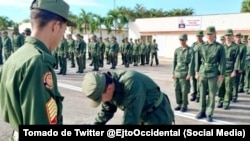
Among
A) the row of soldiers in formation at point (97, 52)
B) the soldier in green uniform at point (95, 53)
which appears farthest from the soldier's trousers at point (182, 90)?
the soldier in green uniform at point (95, 53)

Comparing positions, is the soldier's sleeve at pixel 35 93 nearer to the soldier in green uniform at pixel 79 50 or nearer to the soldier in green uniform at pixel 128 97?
A: the soldier in green uniform at pixel 128 97

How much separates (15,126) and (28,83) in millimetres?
375

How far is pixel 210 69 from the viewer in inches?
250

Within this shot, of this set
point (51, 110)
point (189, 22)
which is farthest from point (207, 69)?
point (189, 22)

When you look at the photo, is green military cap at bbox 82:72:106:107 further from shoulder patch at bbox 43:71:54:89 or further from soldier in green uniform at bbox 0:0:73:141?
shoulder patch at bbox 43:71:54:89

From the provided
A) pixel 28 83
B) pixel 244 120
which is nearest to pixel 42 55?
pixel 28 83

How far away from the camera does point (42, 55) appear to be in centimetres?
172

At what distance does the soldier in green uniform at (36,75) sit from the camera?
1.63 metres

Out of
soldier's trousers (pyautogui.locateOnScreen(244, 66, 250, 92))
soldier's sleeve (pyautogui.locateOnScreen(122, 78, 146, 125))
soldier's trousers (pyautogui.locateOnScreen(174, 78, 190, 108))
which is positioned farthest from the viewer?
soldier's trousers (pyautogui.locateOnScreen(244, 66, 250, 92))

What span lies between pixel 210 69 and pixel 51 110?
203 inches

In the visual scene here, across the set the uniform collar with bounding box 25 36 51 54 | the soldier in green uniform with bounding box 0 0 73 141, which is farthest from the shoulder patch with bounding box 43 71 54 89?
the uniform collar with bounding box 25 36 51 54

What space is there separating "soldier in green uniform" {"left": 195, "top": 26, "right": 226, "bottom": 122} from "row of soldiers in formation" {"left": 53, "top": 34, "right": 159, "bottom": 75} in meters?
8.22

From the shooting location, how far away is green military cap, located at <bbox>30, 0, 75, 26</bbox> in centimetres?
184

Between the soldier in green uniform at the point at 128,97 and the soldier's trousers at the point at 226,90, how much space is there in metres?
4.84
